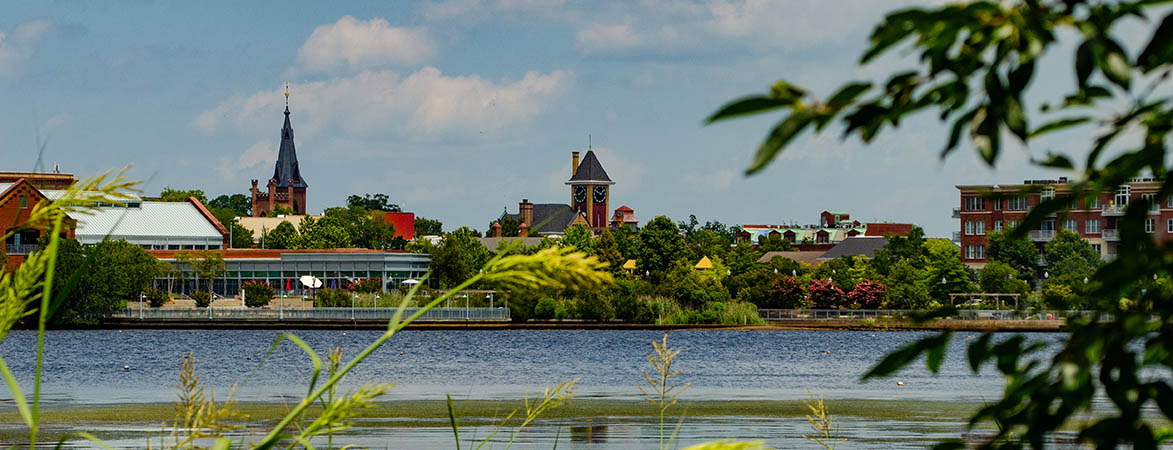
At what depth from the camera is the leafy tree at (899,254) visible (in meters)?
96.2

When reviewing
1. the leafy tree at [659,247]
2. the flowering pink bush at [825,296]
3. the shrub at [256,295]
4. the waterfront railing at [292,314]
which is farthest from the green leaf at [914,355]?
the leafy tree at [659,247]

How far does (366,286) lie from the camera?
8244 centimetres

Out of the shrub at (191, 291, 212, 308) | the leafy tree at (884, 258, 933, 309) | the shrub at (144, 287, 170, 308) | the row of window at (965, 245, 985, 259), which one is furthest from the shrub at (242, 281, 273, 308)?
the row of window at (965, 245, 985, 259)

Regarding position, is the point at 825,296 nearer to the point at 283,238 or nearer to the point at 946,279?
the point at 946,279

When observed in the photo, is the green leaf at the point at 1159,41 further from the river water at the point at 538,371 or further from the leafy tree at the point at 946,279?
the leafy tree at the point at 946,279

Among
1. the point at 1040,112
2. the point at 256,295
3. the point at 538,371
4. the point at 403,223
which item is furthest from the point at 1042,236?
the point at 1040,112

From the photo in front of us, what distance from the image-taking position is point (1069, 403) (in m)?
1.62

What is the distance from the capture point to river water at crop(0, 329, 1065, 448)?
2233 cm

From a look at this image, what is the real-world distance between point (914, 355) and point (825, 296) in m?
82.8

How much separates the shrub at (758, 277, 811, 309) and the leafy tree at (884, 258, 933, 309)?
615cm

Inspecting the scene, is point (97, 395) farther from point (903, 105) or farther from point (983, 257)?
point (983, 257)

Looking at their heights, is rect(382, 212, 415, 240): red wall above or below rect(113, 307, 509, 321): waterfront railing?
above

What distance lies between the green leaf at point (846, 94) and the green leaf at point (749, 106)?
0.23 ft

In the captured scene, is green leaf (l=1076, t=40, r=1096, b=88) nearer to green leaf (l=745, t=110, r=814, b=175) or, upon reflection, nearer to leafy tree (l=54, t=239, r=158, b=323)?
green leaf (l=745, t=110, r=814, b=175)
